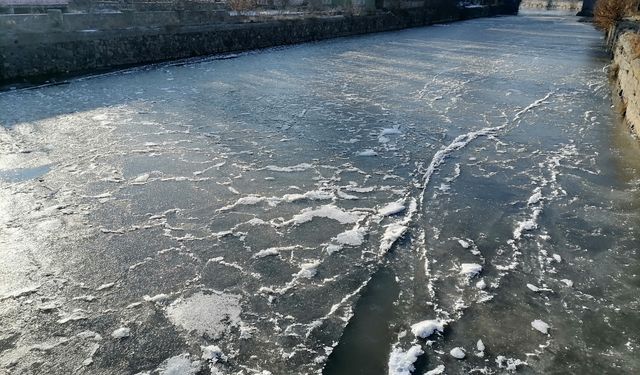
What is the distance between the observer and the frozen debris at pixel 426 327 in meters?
3.33

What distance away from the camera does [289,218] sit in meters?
5.10

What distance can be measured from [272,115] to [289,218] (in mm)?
4627

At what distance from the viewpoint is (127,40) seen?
49.5 ft

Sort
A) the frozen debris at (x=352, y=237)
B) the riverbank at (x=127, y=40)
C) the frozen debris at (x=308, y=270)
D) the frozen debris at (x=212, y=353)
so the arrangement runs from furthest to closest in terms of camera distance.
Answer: the riverbank at (x=127, y=40) → the frozen debris at (x=352, y=237) → the frozen debris at (x=308, y=270) → the frozen debris at (x=212, y=353)

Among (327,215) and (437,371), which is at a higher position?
(327,215)

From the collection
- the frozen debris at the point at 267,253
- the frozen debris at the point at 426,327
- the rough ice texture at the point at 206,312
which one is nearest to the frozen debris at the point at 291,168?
the frozen debris at the point at 267,253

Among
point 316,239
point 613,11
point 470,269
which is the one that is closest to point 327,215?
point 316,239

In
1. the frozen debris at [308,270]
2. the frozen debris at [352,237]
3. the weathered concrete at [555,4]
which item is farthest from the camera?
the weathered concrete at [555,4]

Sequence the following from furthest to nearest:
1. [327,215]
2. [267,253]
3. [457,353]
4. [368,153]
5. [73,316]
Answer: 1. [368,153]
2. [327,215]
3. [267,253]
4. [73,316]
5. [457,353]

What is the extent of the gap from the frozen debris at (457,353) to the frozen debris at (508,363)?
0.79 ft

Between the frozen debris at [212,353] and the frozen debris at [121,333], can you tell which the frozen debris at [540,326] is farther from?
the frozen debris at [121,333]

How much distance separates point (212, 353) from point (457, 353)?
1790 mm

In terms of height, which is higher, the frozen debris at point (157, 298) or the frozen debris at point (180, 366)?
the frozen debris at point (157, 298)

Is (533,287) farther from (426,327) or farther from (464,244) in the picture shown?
(426,327)
